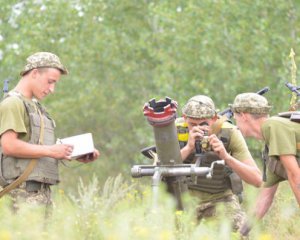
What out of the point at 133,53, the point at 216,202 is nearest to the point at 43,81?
the point at 216,202

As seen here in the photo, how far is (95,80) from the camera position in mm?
24734

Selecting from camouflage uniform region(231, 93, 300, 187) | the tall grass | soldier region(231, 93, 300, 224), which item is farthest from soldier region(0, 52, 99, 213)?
camouflage uniform region(231, 93, 300, 187)

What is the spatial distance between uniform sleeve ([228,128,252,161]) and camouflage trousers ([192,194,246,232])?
390mm

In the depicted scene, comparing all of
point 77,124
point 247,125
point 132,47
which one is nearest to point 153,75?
point 132,47

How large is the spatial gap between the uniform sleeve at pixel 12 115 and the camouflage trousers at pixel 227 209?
1788 mm

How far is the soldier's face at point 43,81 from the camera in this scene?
7574 millimetres

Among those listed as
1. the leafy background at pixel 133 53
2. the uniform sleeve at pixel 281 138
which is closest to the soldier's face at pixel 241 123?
the uniform sleeve at pixel 281 138

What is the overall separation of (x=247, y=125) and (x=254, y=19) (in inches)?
539

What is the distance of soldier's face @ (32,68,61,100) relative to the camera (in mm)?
7574

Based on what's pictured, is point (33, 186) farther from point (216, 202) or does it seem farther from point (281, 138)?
point (281, 138)

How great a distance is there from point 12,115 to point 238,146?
195 centimetres

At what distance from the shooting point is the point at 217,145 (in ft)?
25.7

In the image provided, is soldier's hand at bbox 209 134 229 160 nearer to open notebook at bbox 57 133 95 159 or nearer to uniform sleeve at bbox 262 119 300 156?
uniform sleeve at bbox 262 119 300 156

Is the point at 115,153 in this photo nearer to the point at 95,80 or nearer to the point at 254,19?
the point at 95,80
